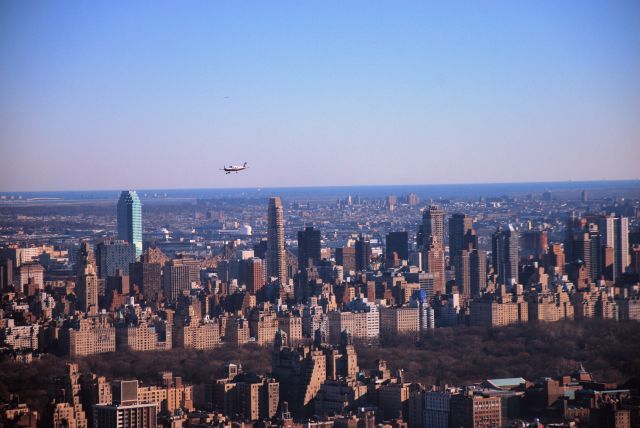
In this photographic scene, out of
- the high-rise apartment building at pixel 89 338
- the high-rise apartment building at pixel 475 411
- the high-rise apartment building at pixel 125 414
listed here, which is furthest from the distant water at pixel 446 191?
the high-rise apartment building at pixel 125 414

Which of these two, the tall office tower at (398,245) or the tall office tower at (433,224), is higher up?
the tall office tower at (433,224)

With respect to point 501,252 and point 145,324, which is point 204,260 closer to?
point 501,252

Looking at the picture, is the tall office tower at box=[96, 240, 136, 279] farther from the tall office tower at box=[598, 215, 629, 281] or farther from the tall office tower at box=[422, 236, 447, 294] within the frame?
the tall office tower at box=[598, 215, 629, 281]

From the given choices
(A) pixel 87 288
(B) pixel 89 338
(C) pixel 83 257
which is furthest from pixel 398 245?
(B) pixel 89 338

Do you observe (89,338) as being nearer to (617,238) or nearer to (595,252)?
(617,238)

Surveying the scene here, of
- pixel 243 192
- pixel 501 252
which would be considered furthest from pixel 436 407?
pixel 243 192

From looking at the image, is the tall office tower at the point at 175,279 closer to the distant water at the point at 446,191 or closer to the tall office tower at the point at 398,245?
the distant water at the point at 446,191

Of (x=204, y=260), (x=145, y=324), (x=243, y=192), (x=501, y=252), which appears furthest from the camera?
(x=243, y=192)
